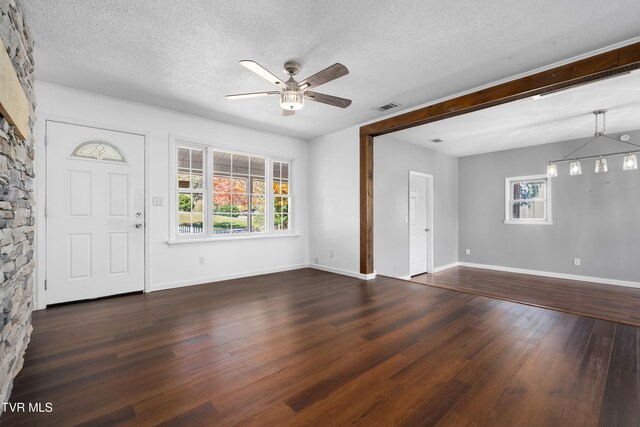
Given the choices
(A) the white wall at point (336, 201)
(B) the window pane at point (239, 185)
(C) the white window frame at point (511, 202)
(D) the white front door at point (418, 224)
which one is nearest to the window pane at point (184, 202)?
(B) the window pane at point (239, 185)

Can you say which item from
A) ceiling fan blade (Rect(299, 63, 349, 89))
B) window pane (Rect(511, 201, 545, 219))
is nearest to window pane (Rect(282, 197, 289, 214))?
ceiling fan blade (Rect(299, 63, 349, 89))

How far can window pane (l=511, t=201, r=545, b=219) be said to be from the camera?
6184 millimetres

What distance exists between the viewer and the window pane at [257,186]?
5324mm

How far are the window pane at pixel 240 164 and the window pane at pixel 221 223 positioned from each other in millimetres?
806

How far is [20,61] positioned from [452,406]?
3602 millimetres

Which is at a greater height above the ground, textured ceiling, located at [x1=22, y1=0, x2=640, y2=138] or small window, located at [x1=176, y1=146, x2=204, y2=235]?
textured ceiling, located at [x1=22, y1=0, x2=640, y2=138]

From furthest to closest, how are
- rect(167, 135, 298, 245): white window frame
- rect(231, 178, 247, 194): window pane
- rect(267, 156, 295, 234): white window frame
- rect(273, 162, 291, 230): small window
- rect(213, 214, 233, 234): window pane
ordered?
rect(273, 162, 291, 230): small window
rect(267, 156, 295, 234): white window frame
rect(231, 178, 247, 194): window pane
rect(213, 214, 233, 234): window pane
rect(167, 135, 298, 245): white window frame

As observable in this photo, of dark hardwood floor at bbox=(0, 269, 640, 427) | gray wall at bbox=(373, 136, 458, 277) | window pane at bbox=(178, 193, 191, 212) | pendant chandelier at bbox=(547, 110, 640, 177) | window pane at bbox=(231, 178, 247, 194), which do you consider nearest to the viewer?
dark hardwood floor at bbox=(0, 269, 640, 427)

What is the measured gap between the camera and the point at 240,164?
516 centimetres

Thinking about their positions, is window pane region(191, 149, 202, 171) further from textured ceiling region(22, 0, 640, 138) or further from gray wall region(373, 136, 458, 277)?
gray wall region(373, 136, 458, 277)

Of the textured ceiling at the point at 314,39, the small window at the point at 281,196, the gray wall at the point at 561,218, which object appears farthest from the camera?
the small window at the point at 281,196

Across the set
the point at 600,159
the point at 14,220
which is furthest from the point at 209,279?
the point at 600,159

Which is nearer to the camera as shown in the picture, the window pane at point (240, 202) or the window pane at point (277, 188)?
the window pane at point (240, 202)

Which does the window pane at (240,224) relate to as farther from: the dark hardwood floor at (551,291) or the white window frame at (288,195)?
the dark hardwood floor at (551,291)
